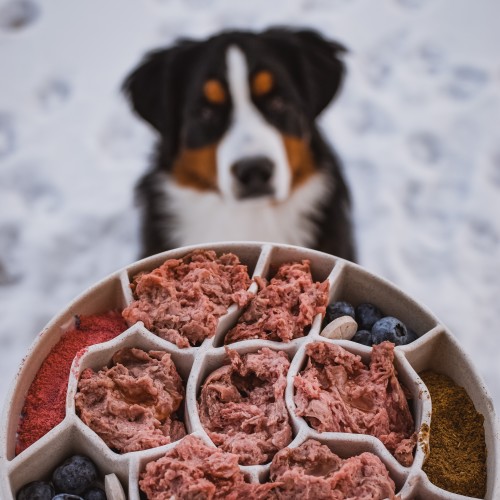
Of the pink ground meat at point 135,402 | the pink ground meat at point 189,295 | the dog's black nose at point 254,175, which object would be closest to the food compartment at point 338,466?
the pink ground meat at point 135,402

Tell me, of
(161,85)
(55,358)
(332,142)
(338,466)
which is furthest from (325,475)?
(332,142)

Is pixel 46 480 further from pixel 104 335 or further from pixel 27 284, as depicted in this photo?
pixel 27 284

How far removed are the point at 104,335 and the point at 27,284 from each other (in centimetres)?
142

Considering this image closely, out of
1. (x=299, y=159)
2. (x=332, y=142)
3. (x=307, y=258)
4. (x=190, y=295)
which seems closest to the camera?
(x=190, y=295)

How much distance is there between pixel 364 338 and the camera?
1775 millimetres

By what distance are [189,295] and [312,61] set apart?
1.16 meters

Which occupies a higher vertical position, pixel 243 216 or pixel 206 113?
pixel 206 113

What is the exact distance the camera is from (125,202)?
3.35m

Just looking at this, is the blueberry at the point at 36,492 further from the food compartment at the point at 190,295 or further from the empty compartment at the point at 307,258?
the empty compartment at the point at 307,258

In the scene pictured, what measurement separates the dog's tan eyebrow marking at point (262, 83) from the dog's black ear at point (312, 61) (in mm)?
151

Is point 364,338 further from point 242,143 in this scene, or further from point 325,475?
point 242,143

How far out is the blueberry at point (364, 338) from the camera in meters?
1.77

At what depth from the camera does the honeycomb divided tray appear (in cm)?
150

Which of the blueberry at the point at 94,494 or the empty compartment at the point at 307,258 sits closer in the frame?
the blueberry at the point at 94,494
